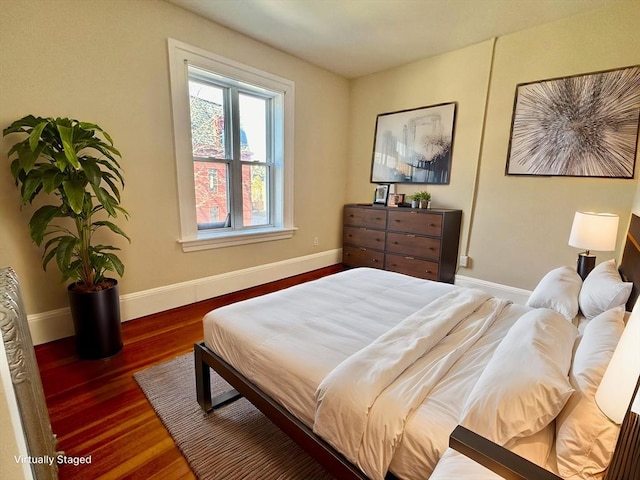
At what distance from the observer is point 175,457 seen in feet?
4.50

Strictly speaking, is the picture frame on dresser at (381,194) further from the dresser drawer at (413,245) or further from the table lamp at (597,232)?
the table lamp at (597,232)

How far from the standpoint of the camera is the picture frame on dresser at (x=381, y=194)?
4.05 m

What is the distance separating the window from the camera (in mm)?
2822

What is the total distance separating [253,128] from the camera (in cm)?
351

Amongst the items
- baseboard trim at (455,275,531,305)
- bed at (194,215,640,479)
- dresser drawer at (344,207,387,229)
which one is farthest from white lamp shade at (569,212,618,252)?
dresser drawer at (344,207,387,229)

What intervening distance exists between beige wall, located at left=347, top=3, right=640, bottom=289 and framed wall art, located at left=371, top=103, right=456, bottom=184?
0.10 meters

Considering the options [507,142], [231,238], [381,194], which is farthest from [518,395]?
[381,194]

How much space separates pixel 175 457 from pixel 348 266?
3.32m

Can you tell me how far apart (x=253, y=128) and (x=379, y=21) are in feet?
5.56

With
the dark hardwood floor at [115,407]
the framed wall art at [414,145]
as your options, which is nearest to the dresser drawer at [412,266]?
the framed wall art at [414,145]

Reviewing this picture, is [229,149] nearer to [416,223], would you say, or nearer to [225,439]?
[416,223]

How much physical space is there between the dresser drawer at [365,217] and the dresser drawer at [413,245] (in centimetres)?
22

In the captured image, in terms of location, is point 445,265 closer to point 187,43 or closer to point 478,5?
point 478,5

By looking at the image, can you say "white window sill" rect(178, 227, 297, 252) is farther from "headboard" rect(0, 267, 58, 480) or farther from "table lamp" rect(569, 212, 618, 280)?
"table lamp" rect(569, 212, 618, 280)
